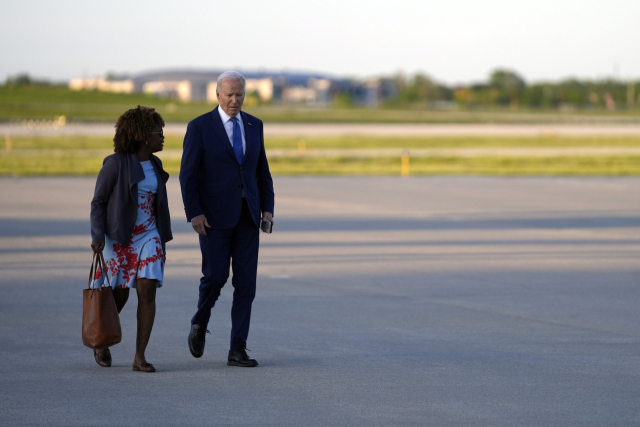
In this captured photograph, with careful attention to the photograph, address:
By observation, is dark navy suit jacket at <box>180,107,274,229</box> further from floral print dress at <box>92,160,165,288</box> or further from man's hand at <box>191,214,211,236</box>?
floral print dress at <box>92,160,165,288</box>

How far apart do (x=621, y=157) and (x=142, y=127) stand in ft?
117

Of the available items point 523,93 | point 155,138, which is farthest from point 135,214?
point 523,93

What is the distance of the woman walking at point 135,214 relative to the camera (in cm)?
600

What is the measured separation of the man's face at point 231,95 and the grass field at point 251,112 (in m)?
75.0

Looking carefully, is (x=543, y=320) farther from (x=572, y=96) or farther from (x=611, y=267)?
(x=572, y=96)

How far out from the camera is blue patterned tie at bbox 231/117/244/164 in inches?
246

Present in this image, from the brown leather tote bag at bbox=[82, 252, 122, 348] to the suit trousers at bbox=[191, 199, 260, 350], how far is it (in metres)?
0.62

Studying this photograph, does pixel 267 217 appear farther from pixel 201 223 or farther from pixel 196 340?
pixel 196 340

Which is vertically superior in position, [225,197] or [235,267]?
[225,197]

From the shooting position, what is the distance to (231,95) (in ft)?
20.2

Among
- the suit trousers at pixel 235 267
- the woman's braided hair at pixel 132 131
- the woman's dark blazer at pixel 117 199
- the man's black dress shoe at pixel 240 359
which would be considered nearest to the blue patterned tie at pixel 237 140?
the suit trousers at pixel 235 267

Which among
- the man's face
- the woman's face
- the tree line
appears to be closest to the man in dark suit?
the man's face

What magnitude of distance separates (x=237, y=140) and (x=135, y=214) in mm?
878

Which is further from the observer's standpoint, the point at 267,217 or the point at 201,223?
the point at 267,217
